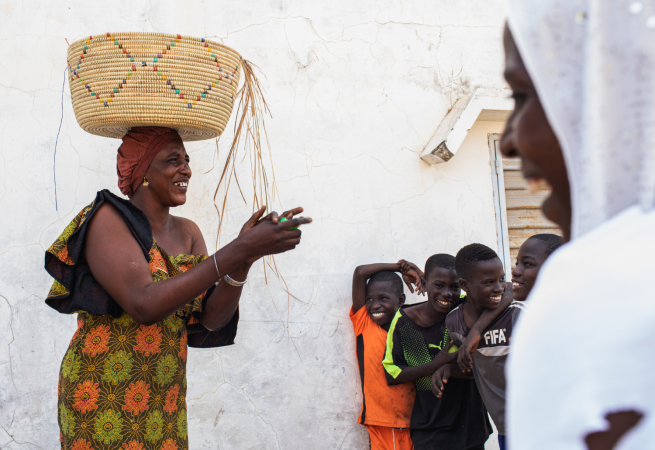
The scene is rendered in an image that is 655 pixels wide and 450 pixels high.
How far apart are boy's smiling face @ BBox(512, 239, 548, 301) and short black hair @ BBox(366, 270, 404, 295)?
0.71 m

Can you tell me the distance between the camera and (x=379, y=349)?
3.45 meters

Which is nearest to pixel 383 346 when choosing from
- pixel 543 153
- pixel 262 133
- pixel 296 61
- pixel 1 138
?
pixel 262 133

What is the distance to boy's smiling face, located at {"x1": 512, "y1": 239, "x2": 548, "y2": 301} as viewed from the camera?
303 centimetres

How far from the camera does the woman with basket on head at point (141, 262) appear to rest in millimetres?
1844

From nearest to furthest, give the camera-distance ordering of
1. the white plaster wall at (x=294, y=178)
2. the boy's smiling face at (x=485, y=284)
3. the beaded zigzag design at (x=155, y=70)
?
the beaded zigzag design at (x=155, y=70), the boy's smiling face at (x=485, y=284), the white plaster wall at (x=294, y=178)

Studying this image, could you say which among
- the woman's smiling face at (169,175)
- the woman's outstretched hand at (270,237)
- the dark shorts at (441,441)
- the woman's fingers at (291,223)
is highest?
the woman's smiling face at (169,175)

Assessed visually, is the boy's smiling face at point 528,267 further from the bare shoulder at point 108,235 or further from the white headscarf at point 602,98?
the white headscarf at point 602,98

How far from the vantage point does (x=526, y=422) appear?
0.57 metres

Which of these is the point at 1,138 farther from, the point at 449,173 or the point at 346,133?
the point at 449,173

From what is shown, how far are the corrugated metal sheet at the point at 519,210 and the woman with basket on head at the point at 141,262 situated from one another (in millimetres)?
2518

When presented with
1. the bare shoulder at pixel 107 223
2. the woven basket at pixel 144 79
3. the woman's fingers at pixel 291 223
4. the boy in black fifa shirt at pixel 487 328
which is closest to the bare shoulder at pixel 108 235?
the bare shoulder at pixel 107 223

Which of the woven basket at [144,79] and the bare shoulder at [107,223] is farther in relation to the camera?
the woven basket at [144,79]

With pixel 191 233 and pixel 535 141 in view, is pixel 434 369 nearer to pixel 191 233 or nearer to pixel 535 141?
pixel 191 233

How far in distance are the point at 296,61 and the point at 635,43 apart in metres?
3.13
